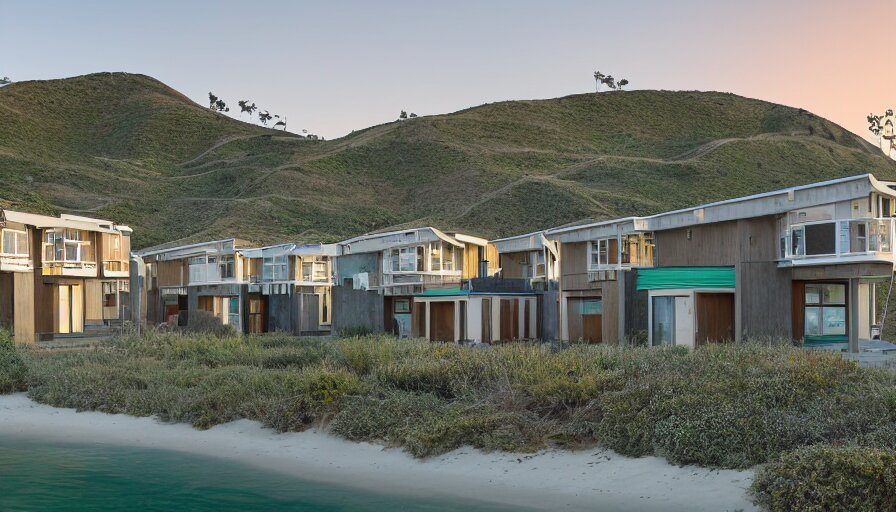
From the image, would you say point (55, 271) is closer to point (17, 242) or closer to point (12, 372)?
point (17, 242)

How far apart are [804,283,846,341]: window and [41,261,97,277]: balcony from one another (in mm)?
34006

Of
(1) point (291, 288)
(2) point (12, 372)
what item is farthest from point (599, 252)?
(2) point (12, 372)

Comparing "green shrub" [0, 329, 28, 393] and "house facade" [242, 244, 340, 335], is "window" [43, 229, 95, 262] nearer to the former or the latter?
"house facade" [242, 244, 340, 335]

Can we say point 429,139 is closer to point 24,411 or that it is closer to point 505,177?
point 505,177

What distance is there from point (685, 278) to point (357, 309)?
17521 mm

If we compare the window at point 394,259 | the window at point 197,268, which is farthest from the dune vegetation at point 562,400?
the window at point 197,268

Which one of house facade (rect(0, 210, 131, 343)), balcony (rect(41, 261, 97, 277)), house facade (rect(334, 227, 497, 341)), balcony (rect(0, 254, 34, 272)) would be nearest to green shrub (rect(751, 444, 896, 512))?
house facade (rect(334, 227, 497, 341))

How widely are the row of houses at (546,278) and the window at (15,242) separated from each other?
17cm

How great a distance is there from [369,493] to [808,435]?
7094 mm

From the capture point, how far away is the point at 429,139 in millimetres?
130500

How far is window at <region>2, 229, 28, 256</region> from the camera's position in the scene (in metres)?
40.2

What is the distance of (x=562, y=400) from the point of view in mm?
17766

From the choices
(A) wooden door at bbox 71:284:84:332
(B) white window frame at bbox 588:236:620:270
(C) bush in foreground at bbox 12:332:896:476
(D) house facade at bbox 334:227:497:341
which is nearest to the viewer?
(C) bush in foreground at bbox 12:332:896:476

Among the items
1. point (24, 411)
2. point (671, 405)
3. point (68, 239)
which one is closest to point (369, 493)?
point (671, 405)
